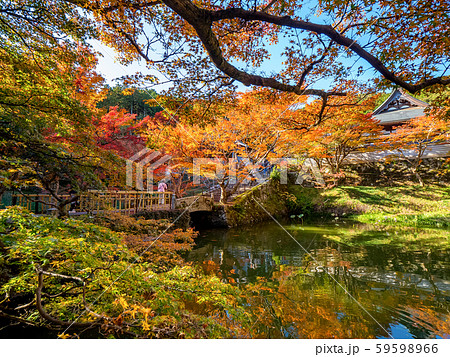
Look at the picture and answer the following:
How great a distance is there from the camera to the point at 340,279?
183 inches

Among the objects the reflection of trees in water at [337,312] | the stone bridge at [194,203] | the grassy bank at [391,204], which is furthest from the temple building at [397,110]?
the reflection of trees in water at [337,312]

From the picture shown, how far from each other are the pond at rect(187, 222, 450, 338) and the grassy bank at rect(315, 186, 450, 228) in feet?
7.21

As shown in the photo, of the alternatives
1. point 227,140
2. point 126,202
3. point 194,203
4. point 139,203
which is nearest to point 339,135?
point 227,140

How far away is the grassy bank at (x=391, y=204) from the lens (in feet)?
35.7

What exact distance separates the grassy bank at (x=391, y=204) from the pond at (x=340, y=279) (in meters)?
2.20

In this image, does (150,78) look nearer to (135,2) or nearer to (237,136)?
(135,2)

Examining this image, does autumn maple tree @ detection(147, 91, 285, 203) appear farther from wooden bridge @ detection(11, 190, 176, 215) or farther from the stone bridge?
wooden bridge @ detection(11, 190, 176, 215)

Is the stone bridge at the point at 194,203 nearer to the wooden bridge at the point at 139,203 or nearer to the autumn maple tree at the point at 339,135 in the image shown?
the wooden bridge at the point at 139,203

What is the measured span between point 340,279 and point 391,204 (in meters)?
11.5

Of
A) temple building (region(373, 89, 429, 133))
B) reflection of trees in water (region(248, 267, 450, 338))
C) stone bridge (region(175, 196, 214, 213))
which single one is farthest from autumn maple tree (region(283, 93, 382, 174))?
reflection of trees in water (region(248, 267, 450, 338))

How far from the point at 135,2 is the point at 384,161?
19154 millimetres

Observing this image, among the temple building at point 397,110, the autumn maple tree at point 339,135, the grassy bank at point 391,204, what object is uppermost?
the temple building at point 397,110

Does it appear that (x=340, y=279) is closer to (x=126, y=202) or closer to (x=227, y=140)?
(x=227, y=140)

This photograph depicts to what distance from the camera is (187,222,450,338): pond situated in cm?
304
